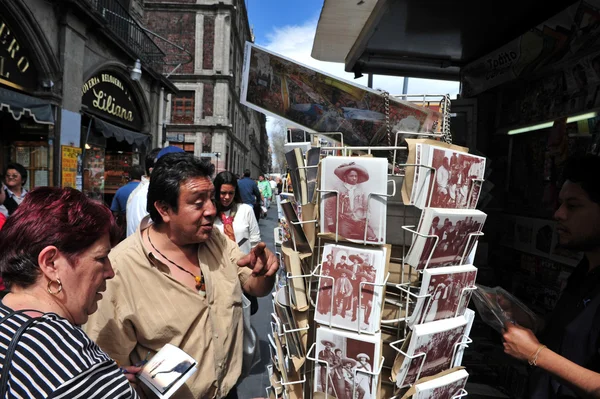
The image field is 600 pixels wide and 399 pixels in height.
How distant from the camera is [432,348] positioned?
3.97ft

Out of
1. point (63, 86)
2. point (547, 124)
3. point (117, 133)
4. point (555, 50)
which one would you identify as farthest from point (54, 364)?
point (117, 133)

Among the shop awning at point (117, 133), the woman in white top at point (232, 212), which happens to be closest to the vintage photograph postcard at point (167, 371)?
the woman in white top at point (232, 212)

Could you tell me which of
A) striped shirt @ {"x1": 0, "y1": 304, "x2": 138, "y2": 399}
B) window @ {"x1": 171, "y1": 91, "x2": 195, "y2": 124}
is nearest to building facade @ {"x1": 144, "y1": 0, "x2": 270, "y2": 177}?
window @ {"x1": 171, "y1": 91, "x2": 195, "y2": 124}

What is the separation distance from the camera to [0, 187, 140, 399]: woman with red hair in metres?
0.87

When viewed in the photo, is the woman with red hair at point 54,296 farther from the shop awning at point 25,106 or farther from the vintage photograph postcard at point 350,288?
the shop awning at point 25,106

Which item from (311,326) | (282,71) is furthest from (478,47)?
(311,326)

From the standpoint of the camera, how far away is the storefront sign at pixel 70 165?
7.87 metres

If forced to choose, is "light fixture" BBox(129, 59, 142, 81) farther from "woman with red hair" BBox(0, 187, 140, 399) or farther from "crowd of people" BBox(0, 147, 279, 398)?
"woman with red hair" BBox(0, 187, 140, 399)

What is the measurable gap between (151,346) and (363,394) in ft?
2.78

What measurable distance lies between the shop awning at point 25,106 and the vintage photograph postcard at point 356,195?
6744mm

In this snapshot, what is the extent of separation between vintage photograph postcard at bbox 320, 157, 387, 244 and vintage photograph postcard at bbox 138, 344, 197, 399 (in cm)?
68

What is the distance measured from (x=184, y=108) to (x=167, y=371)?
2828 cm

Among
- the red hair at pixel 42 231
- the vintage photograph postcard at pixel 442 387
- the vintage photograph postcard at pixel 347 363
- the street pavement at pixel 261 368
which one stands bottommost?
the street pavement at pixel 261 368

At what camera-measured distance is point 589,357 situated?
123 cm
